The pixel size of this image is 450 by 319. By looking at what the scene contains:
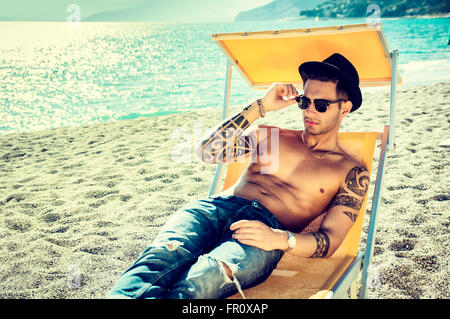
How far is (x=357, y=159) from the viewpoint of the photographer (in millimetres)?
2680

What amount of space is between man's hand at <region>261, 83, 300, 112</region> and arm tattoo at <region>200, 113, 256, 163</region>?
0.62 ft

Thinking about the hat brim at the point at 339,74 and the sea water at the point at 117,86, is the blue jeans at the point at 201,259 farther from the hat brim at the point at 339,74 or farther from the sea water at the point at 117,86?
the sea water at the point at 117,86

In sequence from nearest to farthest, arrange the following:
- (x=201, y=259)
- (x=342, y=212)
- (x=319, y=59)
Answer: (x=201, y=259)
(x=342, y=212)
(x=319, y=59)

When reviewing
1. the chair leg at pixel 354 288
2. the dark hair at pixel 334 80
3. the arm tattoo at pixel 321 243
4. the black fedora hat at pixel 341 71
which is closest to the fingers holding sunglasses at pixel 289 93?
the black fedora hat at pixel 341 71

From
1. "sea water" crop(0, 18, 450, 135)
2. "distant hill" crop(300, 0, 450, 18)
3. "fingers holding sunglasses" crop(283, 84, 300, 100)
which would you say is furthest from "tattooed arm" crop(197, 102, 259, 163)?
"distant hill" crop(300, 0, 450, 18)

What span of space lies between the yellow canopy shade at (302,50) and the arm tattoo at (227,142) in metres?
0.57

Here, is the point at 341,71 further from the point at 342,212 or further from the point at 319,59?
the point at 342,212

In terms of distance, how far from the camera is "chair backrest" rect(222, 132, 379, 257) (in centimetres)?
243

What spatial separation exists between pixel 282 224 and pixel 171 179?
263 centimetres

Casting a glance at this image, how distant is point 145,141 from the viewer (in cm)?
690

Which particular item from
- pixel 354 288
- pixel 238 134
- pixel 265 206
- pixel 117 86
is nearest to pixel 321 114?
pixel 238 134

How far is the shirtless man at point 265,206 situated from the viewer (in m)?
1.83

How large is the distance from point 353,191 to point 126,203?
2.58 metres

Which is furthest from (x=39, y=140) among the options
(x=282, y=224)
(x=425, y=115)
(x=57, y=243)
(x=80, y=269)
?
(x=425, y=115)
